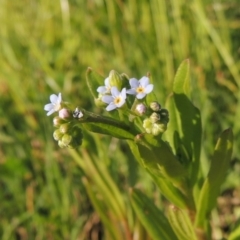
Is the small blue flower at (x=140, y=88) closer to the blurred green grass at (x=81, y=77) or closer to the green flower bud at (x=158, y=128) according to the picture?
the green flower bud at (x=158, y=128)

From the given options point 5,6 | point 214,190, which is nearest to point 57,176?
point 214,190

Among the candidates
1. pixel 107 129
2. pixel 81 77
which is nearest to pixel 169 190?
pixel 107 129

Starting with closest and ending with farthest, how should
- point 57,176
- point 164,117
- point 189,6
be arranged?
point 164,117
point 57,176
point 189,6

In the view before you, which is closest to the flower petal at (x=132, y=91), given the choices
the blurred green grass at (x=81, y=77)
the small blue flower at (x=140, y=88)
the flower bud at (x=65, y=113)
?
the small blue flower at (x=140, y=88)

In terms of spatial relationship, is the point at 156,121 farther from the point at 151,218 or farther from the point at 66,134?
the point at 151,218

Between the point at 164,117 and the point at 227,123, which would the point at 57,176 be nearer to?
the point at 227,123
